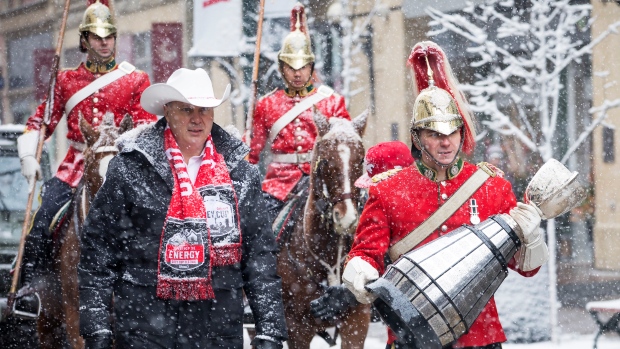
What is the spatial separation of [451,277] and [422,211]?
56cm

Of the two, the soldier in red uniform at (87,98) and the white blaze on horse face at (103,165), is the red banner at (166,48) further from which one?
the white blaze on horse face at (103,165)

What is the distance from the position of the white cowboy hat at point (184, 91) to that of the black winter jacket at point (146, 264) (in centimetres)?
18

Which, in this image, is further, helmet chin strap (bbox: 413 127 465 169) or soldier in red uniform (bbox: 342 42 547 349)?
helmet chin strap (bbox: 413 127 465 169)

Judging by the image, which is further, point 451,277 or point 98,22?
point 98,22

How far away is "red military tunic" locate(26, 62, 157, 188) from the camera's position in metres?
7.97

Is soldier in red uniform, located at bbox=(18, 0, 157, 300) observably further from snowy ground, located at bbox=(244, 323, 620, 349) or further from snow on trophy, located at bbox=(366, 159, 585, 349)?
snow on trophy, located at bbox=(366, 159, 585, 349)

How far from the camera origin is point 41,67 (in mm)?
28172

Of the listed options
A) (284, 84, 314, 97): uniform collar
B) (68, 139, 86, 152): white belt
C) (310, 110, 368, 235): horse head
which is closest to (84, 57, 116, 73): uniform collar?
(68, 139, 86, 152): white belt

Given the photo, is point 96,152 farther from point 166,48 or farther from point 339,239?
point 166,48

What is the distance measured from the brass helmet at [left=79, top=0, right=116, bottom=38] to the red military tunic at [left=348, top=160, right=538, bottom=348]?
13.4 feet

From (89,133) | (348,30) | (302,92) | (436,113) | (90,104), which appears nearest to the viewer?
(436,113)

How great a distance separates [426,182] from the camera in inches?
182

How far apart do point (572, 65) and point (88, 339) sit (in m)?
14.2

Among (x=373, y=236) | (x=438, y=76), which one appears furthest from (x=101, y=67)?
(x=373, y=236)
